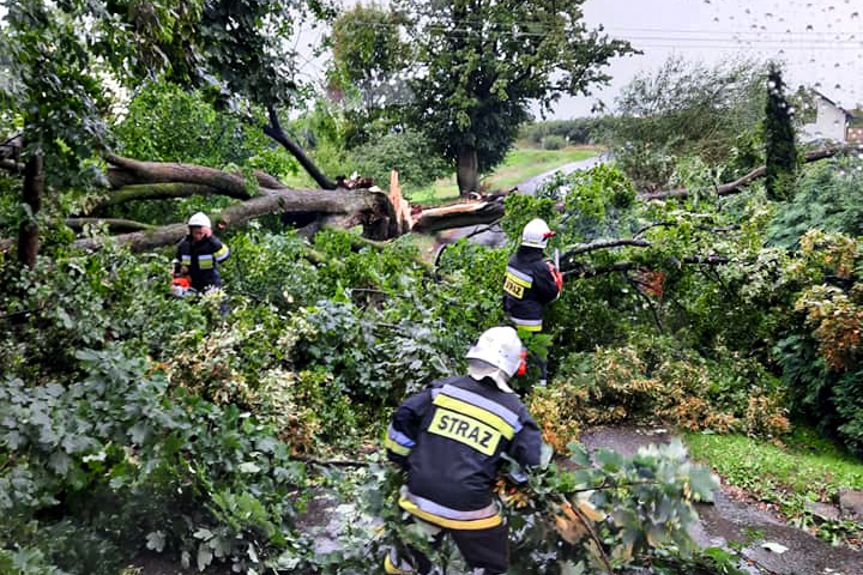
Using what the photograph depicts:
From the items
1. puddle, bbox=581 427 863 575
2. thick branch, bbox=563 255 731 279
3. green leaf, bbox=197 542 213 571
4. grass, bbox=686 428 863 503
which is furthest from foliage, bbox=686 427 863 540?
green leaf, bbox=197 542 213 571

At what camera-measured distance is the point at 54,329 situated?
4.71 m

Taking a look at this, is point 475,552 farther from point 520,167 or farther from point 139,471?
point 520,167

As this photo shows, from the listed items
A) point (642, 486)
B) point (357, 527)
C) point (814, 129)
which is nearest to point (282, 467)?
point (357, 527)

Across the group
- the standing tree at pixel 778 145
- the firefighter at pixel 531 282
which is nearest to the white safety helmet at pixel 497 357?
the firefighter at pixel 531 282

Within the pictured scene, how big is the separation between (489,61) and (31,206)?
1925cm

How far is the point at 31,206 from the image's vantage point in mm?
4691

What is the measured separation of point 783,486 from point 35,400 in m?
4.63

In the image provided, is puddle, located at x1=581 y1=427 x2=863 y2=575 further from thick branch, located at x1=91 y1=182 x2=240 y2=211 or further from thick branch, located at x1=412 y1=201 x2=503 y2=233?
thick branch, located at x1=412 y1=201 x2=503 y2=233

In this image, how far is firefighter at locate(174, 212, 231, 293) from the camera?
21.8ft

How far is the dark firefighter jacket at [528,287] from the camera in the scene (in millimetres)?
5961

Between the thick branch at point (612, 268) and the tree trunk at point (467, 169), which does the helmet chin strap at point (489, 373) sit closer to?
the thick branch at point (612, 268)

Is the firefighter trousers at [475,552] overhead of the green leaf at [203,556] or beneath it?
overhead

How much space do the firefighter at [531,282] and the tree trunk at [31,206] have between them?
11.8 feet

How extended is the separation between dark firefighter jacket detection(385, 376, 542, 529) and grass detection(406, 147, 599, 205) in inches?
849
